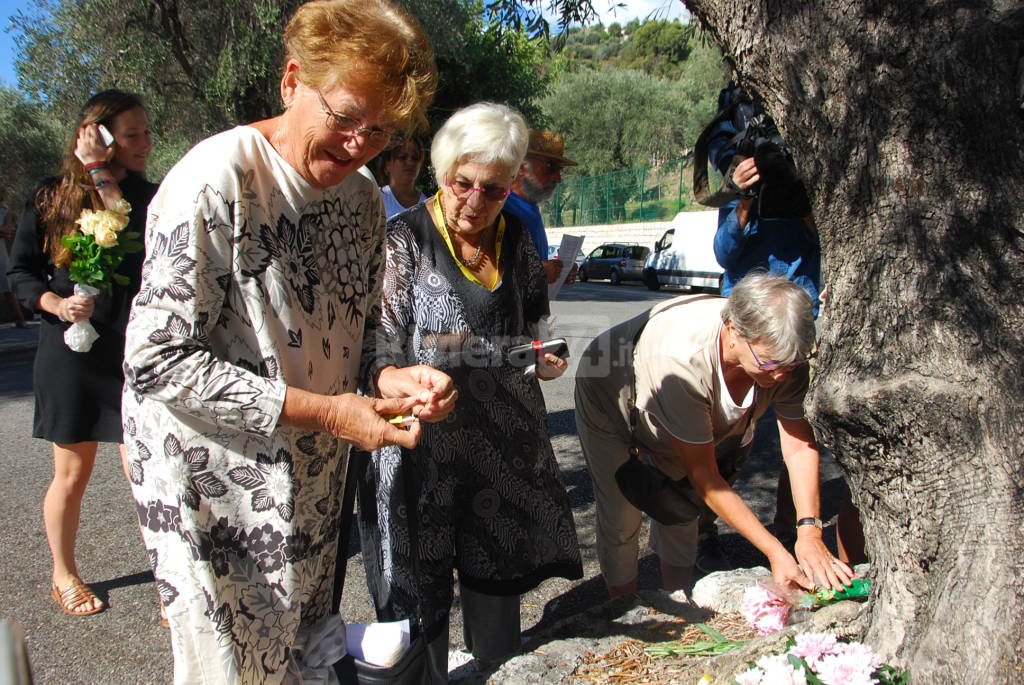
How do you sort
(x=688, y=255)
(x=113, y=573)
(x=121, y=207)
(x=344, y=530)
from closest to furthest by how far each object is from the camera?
(x=344, y=530), (x=121, y=207), (x=113, y=573), (x=688, y=255)

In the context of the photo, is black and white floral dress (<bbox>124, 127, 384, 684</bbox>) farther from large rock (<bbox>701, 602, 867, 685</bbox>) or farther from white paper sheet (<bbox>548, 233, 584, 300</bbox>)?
white paper sheet (<bbox>548, 233, 584, 300</bbox>)

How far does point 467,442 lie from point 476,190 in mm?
795

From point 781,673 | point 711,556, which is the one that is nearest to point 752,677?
point 781,673

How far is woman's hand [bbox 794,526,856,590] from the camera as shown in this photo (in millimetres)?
2535

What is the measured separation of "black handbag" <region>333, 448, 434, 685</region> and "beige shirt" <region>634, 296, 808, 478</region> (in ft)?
3.47

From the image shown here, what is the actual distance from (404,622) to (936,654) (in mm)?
1345

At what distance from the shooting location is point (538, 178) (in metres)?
3.74

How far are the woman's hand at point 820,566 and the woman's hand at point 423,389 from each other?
1.51 meters

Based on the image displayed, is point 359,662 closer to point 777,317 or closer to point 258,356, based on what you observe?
point 258,356

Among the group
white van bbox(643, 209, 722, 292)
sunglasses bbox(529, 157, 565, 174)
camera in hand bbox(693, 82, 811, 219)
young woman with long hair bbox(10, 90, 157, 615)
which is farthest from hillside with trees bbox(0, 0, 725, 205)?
white van bbox(643, 209, 722, 292)

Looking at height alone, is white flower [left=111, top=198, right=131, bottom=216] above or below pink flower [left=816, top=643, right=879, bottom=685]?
above

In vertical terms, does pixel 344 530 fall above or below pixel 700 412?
below

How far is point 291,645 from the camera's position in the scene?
1.73 m

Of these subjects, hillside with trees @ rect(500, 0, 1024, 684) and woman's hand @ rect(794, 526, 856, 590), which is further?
woman's hand @ rect(794, 526, 856, 590)
